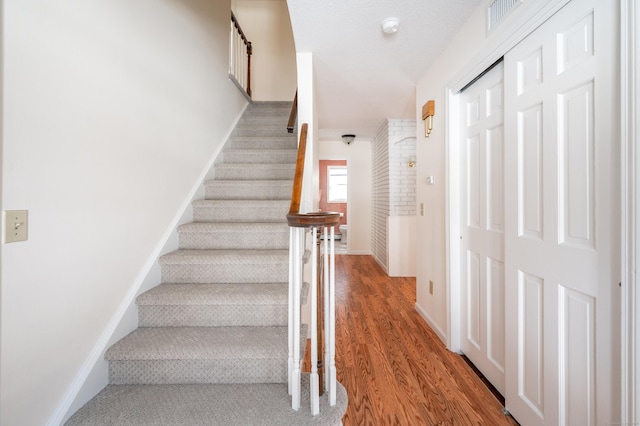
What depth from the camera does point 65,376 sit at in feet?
4.09

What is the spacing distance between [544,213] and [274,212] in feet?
6.16

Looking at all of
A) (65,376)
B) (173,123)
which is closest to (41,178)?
(65,376)

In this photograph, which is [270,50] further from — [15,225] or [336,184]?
[336,184]

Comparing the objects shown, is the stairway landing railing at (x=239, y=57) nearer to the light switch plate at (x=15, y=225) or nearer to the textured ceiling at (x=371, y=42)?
the textured ceiling at (x=371, y=42)

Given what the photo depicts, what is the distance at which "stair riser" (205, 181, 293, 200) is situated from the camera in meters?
2.67

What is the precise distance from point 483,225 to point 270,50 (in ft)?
14.1

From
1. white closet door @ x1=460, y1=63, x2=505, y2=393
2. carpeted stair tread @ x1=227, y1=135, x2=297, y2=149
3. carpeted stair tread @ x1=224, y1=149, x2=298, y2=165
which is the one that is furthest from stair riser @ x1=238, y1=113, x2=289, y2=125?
white closet door @ x1=460, y1=63, x2=505, y2=393

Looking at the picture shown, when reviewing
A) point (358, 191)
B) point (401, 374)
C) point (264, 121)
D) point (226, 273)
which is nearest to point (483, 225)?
point (401, 374)

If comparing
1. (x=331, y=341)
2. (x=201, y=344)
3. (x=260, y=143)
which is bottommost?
(x=201, y=344)

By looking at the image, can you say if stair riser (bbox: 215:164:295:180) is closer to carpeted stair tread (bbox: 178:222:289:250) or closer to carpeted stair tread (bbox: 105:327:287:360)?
carpeted stair tread (bbox: 178:222:289:250)

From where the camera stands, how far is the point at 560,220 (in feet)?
3.93

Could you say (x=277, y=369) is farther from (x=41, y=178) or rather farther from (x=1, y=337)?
(x=41, y=178)

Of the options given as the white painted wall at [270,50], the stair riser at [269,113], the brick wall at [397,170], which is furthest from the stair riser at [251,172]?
the white painted wall at [270,50]

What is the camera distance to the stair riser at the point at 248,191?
267 cm
